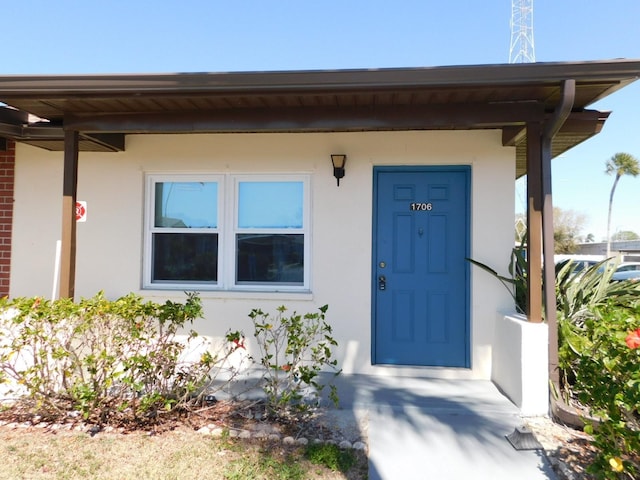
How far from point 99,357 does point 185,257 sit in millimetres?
2060

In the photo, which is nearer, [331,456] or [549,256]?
[331,456]

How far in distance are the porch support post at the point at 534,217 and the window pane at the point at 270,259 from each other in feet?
8.13

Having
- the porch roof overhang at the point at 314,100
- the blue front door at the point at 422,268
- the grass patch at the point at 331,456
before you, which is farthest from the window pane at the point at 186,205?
the grass patch at the point at 331,456

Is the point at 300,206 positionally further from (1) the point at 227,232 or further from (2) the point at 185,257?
(2) the point at 185,257

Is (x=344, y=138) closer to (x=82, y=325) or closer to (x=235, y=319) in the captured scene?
(x=235, y=319)

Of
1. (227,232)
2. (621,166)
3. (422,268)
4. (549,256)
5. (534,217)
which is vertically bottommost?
(422,268)

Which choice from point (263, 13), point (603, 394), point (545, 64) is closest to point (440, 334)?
point (603, 394)

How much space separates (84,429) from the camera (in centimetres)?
328

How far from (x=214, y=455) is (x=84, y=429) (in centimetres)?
124

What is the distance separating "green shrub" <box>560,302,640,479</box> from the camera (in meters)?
2.26

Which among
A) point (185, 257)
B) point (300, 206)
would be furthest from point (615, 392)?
point (185, 257)

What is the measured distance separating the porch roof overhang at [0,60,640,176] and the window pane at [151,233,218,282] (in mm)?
1438

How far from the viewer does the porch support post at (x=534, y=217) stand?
3.73m

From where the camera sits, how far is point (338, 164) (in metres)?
4.61
